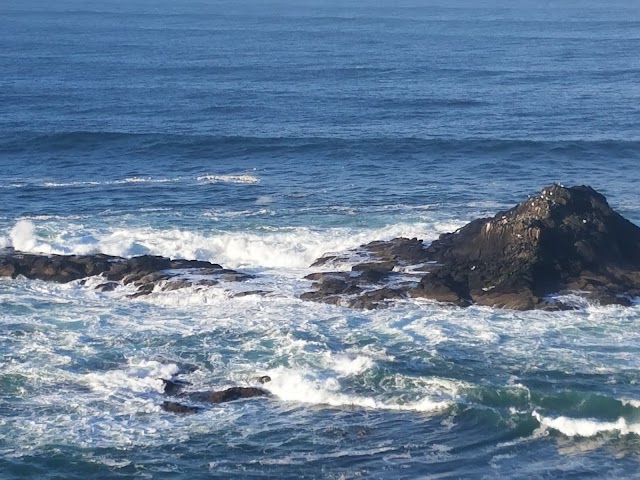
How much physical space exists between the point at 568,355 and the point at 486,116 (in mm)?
39957

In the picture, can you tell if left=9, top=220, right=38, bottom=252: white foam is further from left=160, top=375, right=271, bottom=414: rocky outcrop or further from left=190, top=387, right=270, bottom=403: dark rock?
left=190, top=387, right=270, bottom=403: dark rock

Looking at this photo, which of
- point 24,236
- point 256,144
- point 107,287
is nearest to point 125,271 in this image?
point 107,287

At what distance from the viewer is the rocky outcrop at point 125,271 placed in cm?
4034

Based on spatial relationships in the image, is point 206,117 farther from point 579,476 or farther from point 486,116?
point 579,476

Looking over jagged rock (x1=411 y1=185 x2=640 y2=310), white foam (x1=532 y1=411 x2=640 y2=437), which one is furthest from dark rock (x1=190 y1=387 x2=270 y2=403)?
jagged rock (x1=411 y1=185 x2=640 y2=310)

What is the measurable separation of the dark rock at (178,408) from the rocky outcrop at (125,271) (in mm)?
9729

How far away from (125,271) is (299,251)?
22.2 ft

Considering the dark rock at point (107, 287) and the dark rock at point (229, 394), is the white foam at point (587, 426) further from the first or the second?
the dark rock at point (107, 287)

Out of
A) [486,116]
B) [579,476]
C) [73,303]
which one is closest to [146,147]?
[486,116]

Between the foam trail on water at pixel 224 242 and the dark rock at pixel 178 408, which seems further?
the foam trail on water at pixel 224 242

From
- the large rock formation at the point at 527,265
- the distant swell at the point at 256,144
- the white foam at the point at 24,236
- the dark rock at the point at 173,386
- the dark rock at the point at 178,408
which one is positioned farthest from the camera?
the distant swell at the point at 256,144

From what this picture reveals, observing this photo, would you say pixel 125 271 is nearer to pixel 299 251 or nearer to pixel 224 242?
pixel 224 242

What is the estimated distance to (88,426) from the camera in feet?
96.1

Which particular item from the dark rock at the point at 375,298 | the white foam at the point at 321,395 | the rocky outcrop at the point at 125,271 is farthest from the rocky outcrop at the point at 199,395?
the rocky outcrop at the point at 125,271
